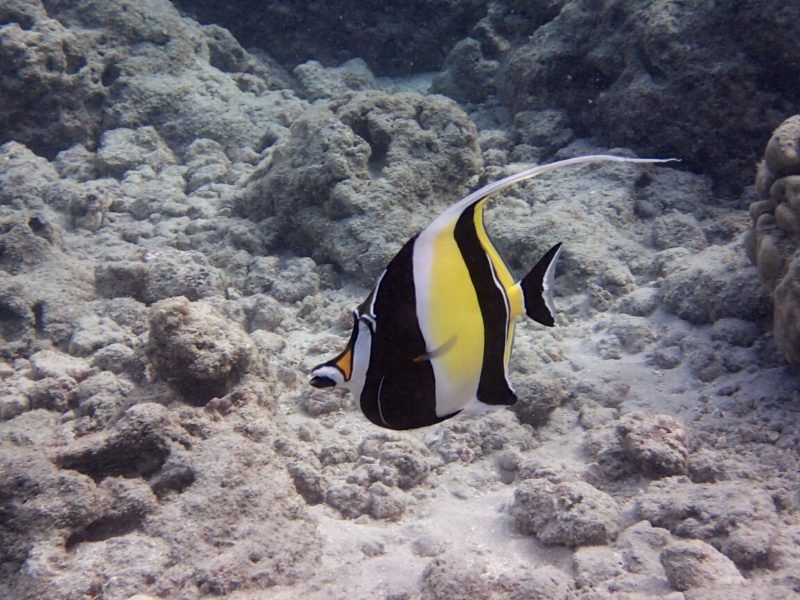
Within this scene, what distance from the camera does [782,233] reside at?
131 inches

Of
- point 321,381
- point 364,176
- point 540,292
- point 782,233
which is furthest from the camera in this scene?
point 364,176

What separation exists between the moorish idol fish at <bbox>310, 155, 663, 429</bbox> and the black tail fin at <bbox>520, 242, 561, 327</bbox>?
0.22 feet

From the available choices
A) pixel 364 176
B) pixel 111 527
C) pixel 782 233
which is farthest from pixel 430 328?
pixel 364 176

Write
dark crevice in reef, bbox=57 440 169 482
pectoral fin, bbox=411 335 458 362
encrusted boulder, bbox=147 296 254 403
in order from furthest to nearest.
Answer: encrusted boulder, bbox=147 296 254 403 < dark crevice in reef, bbox=57 440 169 482 < pectoral fin, bbox=411 335 458 362

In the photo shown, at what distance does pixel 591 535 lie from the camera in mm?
2508

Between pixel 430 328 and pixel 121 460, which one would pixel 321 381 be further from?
pixel 121 460

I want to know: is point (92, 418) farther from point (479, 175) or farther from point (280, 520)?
point (479, 175)

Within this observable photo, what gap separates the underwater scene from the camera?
2160mm

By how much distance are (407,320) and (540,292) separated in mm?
327

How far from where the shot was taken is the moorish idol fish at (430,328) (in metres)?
1.16

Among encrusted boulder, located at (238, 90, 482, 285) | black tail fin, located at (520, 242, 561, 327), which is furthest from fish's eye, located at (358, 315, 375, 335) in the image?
encrusted boulder, located at (238, 90, 482, 285)

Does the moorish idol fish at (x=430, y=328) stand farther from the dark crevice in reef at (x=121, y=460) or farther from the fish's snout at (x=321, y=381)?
the dark crevice in reef at (x=121, y=460)

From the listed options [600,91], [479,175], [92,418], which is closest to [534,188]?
[479,175]

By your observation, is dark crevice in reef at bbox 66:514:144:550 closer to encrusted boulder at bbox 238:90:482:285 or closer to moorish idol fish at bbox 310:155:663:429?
moorish idol fish at bbox 310:155:663:429
